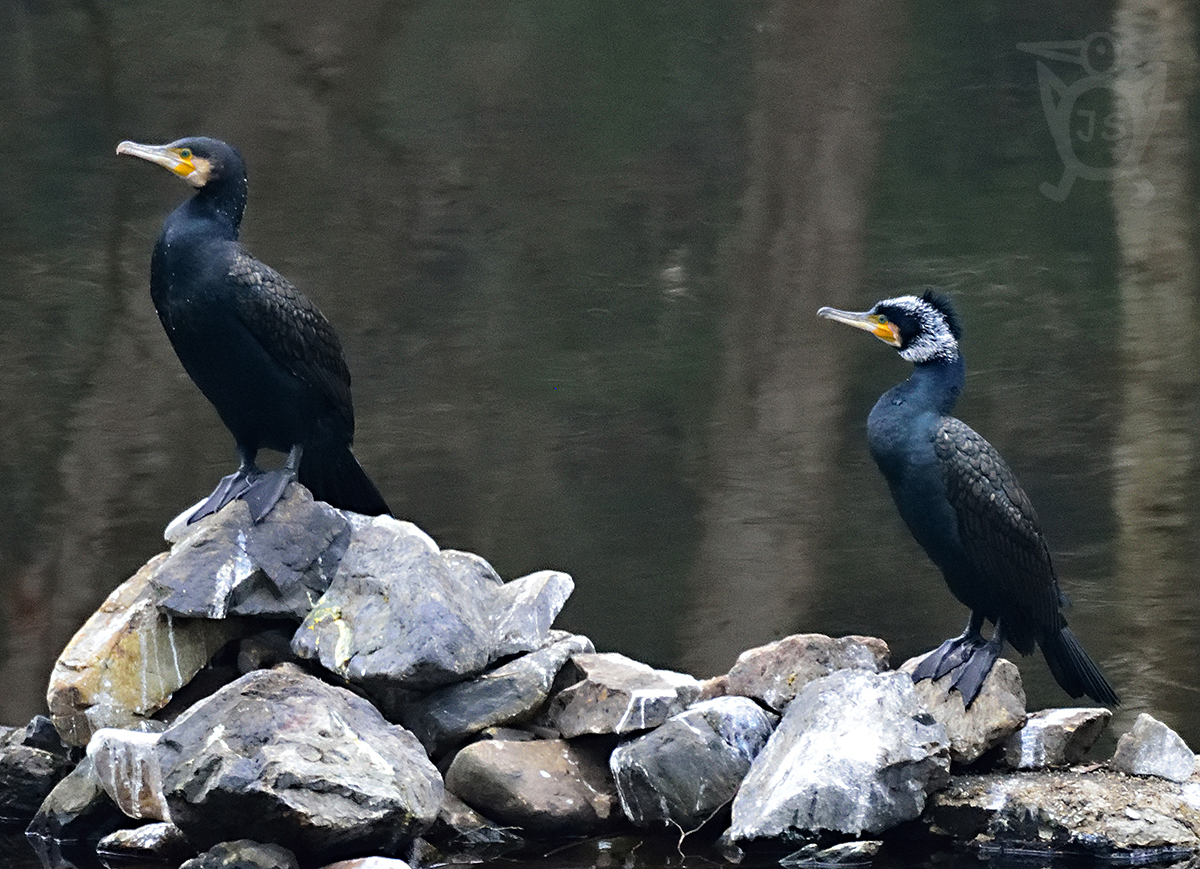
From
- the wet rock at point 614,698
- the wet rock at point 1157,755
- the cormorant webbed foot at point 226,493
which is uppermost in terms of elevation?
the cormorant webbed foot at point 226,493

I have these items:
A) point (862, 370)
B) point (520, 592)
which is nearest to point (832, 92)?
point (862, 370)

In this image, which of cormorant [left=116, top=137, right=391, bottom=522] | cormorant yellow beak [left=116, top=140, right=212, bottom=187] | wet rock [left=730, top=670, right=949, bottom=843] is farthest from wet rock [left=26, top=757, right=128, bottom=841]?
wet rock [left=730, top=670, right=949, bottom=843]

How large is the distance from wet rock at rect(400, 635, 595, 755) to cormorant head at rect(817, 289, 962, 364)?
126 cm

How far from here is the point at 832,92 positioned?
667cm

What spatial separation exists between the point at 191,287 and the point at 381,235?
1915mm

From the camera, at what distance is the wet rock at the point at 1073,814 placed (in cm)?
465

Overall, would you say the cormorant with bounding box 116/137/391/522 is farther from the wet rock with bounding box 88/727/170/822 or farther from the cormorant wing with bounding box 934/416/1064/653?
the cormorant wing with bounding box 934/416/1064/653

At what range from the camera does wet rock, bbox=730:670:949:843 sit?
4.68 metres

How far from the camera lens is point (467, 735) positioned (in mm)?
5082

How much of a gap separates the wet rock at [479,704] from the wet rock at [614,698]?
0.08 meters

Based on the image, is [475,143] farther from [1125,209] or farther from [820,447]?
[1125,209]

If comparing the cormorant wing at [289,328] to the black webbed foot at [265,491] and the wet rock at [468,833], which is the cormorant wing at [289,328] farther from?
the wet rock at [468,833]

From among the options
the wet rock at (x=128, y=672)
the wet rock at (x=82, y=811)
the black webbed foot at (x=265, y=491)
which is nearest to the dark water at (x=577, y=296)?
the black webbed foot at (x=265, y=491)

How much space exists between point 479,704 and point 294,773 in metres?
0.80
